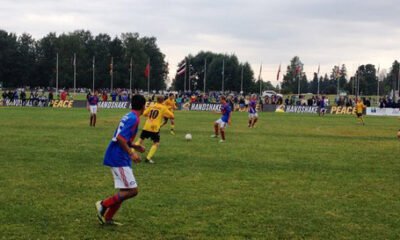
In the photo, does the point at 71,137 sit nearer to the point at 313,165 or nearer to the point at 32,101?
the point at 313,165

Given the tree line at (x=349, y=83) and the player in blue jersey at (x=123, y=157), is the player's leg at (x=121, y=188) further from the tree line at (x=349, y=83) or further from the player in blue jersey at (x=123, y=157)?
the tree line at (x=349, y=83)

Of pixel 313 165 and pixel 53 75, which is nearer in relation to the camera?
pixel 313 165

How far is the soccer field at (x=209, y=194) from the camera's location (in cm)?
750

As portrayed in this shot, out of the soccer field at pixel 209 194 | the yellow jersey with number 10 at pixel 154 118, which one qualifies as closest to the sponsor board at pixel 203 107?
the soccer field at pixel 209 194

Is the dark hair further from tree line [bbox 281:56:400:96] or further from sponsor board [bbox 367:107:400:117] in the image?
tree line [bbox 281:56:400:96]

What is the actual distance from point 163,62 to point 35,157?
126 metres

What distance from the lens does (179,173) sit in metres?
12.4

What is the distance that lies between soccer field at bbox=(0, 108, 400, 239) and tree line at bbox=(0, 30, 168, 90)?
108m

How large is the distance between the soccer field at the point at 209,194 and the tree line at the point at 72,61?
10821 centimetres

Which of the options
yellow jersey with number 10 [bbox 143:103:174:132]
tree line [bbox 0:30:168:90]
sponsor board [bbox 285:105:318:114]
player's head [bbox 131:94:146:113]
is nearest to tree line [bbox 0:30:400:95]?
tree line [bbox 0:30:168:90]

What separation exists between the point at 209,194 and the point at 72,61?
12057 cm

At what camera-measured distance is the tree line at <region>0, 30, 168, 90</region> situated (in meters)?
123

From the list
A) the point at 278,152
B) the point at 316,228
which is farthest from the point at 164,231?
the point at 278,152

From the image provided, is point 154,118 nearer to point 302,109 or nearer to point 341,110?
point 302,109
